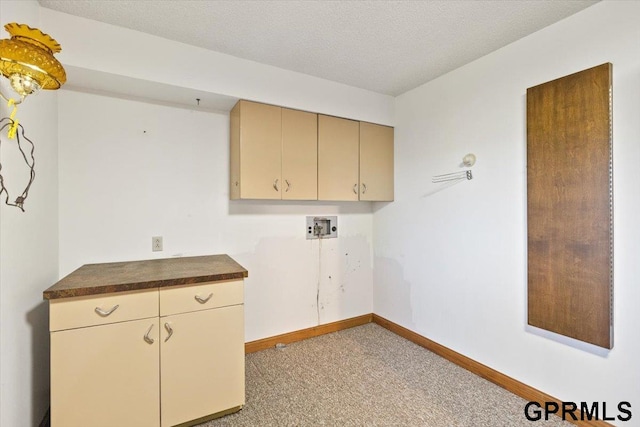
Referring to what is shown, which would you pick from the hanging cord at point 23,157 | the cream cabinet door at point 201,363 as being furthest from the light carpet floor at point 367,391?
the hanging cord at point 23,157

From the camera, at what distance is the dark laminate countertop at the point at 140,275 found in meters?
1.48

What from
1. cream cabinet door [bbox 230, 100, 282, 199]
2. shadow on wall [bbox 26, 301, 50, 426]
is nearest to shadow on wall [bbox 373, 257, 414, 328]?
cream cabinet door [bbox 230, 100, 282, 199]

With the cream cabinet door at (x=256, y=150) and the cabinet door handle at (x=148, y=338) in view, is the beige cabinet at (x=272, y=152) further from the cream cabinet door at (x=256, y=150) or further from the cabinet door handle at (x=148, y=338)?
the cabinet door handle at (x=148, y=338)

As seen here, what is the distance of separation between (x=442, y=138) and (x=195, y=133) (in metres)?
2.04

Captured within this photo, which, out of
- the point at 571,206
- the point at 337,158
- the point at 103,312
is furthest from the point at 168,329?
the point at 571,206

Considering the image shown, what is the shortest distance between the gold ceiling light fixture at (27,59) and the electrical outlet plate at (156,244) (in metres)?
1.19

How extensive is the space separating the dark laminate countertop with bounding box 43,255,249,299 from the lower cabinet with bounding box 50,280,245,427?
5cm

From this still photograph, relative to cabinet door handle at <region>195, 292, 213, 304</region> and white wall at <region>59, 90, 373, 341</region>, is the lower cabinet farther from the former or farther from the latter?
white wall at <region>59, 90, 373, 341</region>

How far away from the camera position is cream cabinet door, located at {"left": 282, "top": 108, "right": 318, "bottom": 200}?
7.93 ft

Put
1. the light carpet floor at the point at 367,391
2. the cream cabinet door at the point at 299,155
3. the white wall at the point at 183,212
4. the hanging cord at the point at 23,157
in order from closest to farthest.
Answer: the hanging cord at the point at 23,157, the light carpet floor at the point at 367,391, the white wall at the point at 183,212, the cream cabinet door at the point at 299,155

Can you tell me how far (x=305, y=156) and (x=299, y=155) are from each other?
0.06 metres

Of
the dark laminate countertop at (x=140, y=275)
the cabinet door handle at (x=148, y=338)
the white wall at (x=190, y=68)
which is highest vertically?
the white wall at (x=190, y=68)

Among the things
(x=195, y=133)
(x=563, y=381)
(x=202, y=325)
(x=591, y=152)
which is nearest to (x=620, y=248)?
(x=591, y=152)

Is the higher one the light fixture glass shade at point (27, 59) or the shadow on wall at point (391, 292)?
the light fixture glass shade at point (27, 59)
